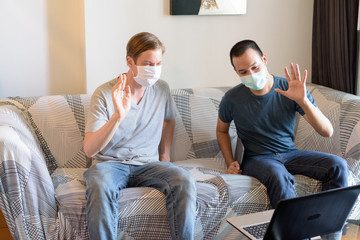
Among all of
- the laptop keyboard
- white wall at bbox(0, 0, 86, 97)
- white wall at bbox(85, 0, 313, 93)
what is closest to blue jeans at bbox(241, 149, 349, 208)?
the laptop keyboard

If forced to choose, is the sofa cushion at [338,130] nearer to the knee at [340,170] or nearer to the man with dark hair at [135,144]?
the knee at [340,170]

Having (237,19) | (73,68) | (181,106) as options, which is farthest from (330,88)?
(73,68)

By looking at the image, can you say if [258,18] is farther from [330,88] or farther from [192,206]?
[192,206]

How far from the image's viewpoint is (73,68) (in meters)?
2.88

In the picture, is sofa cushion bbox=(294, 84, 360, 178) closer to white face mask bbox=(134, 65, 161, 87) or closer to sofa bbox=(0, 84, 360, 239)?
sofa bbox=(0, 84, 360, 239)

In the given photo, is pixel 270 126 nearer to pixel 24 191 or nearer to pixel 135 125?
pixel 135 125

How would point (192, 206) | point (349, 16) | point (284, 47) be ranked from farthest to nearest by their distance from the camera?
point (284, 47), point (349, 16), point (192, 206)

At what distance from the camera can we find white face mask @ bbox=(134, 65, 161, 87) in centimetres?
222

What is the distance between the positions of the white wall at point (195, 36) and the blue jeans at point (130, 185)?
0.80 meters

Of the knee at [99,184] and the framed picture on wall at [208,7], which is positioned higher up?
the framed picture on wall at [208,7]

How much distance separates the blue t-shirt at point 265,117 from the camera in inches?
94.7

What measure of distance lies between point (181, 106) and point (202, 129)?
17 cm

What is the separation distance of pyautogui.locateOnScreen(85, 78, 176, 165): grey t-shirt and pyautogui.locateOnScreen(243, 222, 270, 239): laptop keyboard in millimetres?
776

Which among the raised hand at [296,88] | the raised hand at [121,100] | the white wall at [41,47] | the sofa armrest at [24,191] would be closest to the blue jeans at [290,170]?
the raised hand at [296,88]
